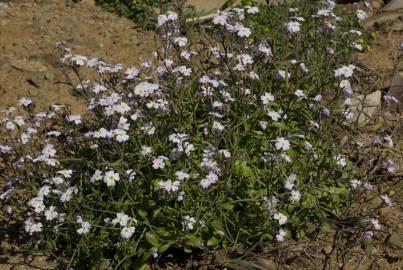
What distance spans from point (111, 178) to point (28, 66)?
11.7 feet

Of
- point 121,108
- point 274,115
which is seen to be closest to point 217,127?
point 274,115

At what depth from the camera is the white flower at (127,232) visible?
13.5 feet

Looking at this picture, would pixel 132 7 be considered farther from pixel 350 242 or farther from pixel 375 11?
pixel 350 242

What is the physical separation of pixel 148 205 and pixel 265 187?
3.26ft

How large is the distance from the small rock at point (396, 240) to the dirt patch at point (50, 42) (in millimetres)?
3709

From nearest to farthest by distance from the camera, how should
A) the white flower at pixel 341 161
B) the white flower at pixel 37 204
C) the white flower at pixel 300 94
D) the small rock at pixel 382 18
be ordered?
the white flower at pixel 37 204 → the white flower at pixel 341 161 → the white flower at pixel 300 94 → the small rock at pixel 382 18

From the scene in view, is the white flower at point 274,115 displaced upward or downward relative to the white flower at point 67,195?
upward

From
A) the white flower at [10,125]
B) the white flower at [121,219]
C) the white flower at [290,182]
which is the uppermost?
the white flower at [10,125]

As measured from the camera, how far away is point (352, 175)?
199 inches

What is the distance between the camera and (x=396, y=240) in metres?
4.97

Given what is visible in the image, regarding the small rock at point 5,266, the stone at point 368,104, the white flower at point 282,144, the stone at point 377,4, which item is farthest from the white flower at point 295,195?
the stone at point 377,4

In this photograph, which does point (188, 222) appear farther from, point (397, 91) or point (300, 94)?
point (397, 91)

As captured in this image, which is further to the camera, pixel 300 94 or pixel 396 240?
pixel 300 94

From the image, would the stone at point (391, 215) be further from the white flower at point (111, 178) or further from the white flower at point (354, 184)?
the white flower at point (111, 178)
